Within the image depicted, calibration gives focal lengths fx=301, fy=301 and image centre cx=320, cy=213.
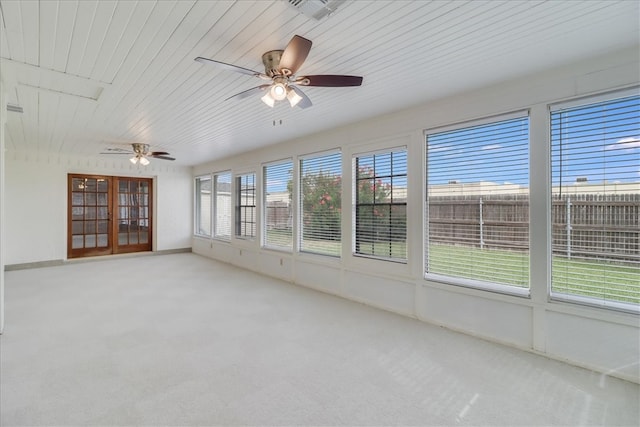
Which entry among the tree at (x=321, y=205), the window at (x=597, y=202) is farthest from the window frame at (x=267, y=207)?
the window at (x=597, y=202)

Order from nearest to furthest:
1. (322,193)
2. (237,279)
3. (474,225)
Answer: (474,225) → (322,193) → (237,279)

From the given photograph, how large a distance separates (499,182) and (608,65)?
121 centimetres

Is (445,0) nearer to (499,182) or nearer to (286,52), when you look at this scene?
(286,52)

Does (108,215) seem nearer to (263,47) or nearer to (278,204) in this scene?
(278,204)

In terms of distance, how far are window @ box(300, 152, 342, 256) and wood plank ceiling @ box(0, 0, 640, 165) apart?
1167 mm

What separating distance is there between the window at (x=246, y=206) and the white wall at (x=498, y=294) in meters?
2.26

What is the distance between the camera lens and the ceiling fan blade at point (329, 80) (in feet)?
7.56

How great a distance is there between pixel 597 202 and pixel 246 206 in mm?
5798

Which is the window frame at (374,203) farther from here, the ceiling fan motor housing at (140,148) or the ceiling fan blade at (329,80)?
the ceiling fan motor housing at (140,148)

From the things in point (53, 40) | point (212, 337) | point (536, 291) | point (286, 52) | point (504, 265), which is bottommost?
point (212, 337)

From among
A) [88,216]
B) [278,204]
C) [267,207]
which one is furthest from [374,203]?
[88,216]

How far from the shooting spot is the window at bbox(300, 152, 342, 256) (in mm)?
4711

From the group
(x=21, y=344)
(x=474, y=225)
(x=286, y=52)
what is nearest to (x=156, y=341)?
(x=21, y=344)

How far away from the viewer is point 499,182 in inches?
123
